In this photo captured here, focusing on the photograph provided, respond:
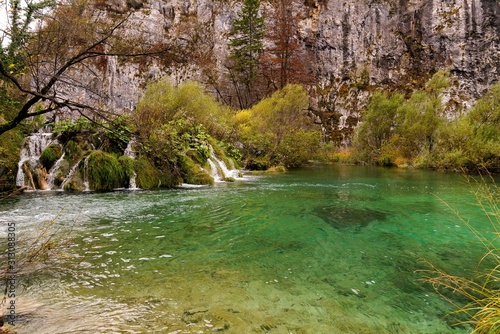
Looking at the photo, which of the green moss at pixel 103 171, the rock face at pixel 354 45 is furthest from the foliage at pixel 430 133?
the green moss at pixel 103 171

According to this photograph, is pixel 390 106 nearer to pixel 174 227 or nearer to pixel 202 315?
pixel 174 227

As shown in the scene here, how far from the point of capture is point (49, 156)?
1427cm

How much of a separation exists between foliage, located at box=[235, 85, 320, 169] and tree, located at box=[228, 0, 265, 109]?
1776 centimetres

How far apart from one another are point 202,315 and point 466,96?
58247 millimetres

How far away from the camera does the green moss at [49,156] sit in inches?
559

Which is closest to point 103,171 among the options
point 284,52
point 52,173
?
point 52,173

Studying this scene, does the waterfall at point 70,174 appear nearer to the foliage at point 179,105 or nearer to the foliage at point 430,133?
the foliage at point 179,105

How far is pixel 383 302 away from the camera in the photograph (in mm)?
4129

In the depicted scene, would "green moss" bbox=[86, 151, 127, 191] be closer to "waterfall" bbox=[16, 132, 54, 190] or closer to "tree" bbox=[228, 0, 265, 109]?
"waterfall" bbox=[16, 132, 54, 190]

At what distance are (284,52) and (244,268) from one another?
5295cm

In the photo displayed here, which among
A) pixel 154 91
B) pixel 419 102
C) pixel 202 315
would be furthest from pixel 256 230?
pixel 419 102

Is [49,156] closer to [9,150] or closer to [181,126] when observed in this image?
[9,150]

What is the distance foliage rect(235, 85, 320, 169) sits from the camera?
2886 centimetres

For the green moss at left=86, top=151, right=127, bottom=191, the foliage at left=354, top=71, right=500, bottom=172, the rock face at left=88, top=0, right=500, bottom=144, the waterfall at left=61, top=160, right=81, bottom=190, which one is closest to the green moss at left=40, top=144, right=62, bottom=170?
the waterfall at left=61, top=160, right=81, bottom=190
